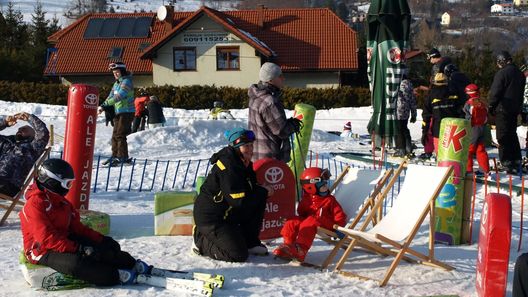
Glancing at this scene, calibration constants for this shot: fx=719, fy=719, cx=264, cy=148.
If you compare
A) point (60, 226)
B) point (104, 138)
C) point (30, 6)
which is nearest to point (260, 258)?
point (60, 226)

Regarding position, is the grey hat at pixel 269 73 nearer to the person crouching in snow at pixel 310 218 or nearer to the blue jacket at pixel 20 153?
the person crouching in snow at pixel 310 218

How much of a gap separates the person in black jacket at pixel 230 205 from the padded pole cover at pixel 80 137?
77.8 inches

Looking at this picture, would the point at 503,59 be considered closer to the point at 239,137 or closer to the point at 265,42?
the point at 239,137

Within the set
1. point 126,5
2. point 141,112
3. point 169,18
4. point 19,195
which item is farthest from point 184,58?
point 126,5

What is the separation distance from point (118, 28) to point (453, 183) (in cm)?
3318

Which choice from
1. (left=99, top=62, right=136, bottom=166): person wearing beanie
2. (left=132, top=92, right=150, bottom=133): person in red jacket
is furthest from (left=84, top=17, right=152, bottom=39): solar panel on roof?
(left=99, top=62, right=136, bottom=166): person wearing beanie

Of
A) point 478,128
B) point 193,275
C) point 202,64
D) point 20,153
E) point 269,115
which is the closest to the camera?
point 193,275

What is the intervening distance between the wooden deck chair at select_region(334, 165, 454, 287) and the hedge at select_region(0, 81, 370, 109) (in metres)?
22.7

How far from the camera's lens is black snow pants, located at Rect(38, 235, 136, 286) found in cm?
500

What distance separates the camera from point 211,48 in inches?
1350

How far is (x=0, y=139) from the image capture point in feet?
24.0

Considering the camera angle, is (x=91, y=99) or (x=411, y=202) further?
(x=91, y=99)

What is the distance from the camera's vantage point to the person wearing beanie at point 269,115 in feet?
22.6

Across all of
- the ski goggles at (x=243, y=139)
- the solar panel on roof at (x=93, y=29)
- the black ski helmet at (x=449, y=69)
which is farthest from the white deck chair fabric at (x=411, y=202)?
the solar panel on roof at (x=93, y=29)
